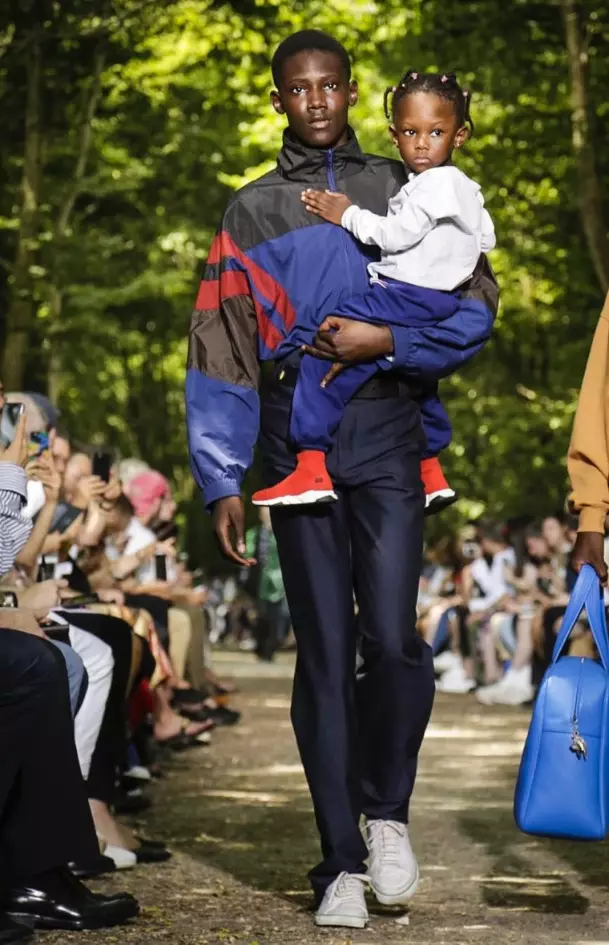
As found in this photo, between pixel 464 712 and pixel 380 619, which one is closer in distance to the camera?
pixel 380 619

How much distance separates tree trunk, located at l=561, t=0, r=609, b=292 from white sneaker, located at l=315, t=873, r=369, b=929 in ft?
44.6

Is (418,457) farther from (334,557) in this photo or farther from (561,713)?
(561,713)

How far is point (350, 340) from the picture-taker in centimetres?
637

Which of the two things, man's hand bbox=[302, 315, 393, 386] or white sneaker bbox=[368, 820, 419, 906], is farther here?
white sneaker bbox=[368, 820, 419, 906]

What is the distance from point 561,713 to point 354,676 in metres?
0.69

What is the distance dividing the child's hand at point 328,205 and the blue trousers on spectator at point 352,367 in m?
0.22

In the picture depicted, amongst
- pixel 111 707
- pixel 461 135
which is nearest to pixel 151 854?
pixel 111 707

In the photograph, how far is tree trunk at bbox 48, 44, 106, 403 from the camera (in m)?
22.4

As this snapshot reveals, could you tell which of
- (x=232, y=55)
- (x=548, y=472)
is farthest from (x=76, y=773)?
(x=548, y=472)

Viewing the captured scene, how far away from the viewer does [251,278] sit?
21.8 feet

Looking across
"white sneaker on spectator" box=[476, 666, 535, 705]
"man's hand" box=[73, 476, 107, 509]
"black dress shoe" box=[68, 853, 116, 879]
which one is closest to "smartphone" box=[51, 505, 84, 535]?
"man's hand" box=[73, 476, 107, 509]

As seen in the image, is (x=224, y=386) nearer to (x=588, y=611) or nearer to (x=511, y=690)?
(x=588, y=611)

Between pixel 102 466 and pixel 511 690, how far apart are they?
9936 mm

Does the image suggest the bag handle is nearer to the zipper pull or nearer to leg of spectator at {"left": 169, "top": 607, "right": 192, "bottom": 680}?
the zipper pull
